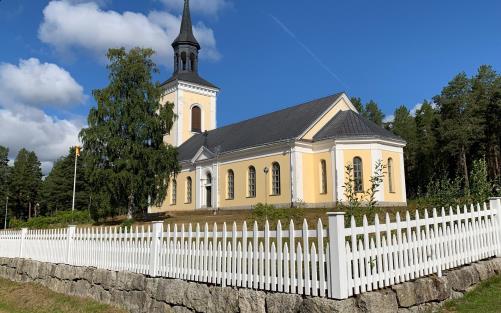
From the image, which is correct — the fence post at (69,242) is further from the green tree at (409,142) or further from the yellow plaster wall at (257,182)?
the green tree at (409,142)

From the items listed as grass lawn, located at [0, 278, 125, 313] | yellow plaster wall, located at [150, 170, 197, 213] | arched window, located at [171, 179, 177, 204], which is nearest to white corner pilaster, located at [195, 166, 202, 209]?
yellow plaster wall, located at [150, 170, 197, 213]

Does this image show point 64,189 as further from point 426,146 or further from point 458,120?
point 458,120

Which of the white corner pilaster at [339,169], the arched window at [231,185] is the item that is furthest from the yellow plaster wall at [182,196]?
the white corner pilaster at [339,169]

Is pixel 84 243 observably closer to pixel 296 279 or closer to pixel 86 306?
pixel 86 306

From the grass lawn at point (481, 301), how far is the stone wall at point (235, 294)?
4.4 inches

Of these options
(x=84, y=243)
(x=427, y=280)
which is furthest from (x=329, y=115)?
(x=427, y=280)

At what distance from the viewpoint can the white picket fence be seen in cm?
527

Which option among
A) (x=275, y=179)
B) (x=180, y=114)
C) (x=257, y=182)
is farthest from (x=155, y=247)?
(x=180, y=114)

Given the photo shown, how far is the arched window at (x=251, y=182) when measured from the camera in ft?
103

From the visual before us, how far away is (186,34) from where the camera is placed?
44844 millimetres

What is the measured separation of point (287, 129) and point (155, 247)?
2322 cm

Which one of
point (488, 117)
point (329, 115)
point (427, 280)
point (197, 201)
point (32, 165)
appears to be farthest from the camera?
point (32, 165)

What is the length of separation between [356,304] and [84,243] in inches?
274

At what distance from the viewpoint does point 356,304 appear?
514cm
